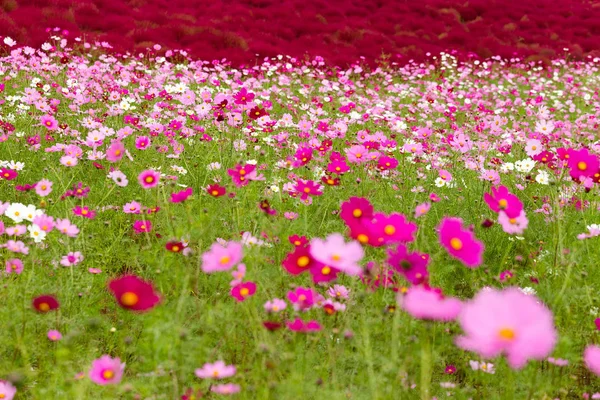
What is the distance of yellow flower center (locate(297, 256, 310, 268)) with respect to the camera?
1.16 m

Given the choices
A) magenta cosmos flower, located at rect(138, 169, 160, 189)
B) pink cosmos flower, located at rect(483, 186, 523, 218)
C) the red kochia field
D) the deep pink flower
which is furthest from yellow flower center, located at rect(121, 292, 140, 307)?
the red kochia field

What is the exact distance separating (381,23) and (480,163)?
6386 mm

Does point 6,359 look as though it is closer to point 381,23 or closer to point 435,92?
point 435,92

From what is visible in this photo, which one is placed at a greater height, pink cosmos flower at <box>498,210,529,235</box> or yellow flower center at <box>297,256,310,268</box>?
pink cosmos flower at <box>498,210,529,235</box>

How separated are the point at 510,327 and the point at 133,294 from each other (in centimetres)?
67

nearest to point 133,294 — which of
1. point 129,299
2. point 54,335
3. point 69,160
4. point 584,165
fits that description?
point 129,299

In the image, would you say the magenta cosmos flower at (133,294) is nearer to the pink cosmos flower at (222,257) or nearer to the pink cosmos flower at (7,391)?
the pink cosmos flower at (222,257)

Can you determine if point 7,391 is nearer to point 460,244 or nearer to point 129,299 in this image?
point 129,299

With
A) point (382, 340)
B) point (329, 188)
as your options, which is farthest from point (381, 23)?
point (382, 340)

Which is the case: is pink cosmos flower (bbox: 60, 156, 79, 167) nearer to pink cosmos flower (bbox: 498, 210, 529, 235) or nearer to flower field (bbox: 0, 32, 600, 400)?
flower field (bbox: 0, 32, 600, 400)

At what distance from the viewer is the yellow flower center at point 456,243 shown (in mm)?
1086

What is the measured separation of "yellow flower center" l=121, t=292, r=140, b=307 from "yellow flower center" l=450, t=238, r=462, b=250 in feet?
2.02

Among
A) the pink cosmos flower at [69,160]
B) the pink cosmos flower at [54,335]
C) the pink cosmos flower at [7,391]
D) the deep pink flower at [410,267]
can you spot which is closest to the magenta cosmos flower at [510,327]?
the deep pink flower at [410,267]

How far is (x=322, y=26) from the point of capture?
804cm
